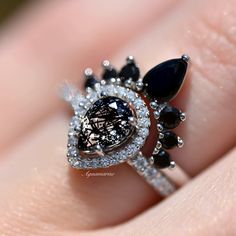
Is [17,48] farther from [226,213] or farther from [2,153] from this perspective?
[226,213]

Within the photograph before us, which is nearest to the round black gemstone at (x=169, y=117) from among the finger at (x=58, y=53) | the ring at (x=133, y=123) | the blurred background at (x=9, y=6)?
the ring at (x=133, y=123)

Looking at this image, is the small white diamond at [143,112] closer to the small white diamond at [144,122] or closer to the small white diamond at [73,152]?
the small white diamond at [144,122]

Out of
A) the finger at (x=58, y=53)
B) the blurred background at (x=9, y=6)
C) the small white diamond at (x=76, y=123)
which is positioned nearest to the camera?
the small white diamond at (x=76, y=123)

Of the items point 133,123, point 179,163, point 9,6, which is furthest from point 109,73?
point 9,6

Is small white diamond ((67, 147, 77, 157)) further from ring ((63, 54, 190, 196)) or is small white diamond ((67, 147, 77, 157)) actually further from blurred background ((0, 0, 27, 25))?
blurred background ((0, 0, 27, 25))

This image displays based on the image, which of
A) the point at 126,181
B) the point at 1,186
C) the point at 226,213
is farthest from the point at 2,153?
the point at 226,213

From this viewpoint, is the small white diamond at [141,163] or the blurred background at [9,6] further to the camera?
the blurred background at [9,6]
